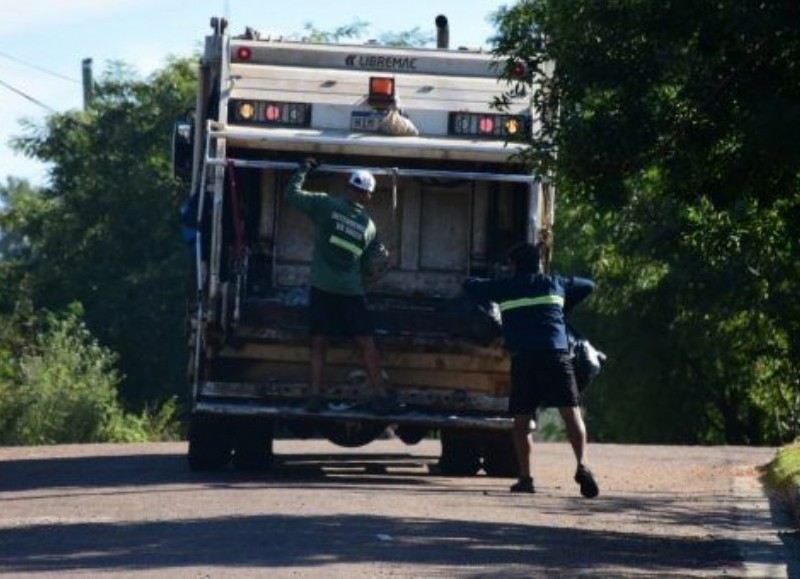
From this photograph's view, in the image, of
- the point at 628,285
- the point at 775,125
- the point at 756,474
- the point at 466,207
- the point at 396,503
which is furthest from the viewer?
the point at 628,285

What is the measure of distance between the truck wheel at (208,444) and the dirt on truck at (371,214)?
15 mm

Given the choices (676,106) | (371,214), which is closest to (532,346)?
(371,214)

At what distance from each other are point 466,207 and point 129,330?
20.1 meters

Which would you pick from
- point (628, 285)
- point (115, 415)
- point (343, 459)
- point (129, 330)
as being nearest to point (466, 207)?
point (343, 459)

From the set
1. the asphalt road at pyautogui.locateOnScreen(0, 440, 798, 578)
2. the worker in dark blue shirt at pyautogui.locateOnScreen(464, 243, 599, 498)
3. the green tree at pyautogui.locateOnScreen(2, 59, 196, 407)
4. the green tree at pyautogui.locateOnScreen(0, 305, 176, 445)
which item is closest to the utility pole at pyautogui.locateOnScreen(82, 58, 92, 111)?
the green tree at pyautogui.locateOnScreen(2, 59, 196, 407)

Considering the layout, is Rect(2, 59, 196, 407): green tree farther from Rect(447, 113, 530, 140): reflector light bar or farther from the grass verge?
Rect(447, 113, 530, 140): reflector light bar

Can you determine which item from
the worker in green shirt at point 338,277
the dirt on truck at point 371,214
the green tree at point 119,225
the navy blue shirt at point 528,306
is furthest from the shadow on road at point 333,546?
the green tree at point 119,225

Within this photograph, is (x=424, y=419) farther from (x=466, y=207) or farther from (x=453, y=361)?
(x=466, y=207)

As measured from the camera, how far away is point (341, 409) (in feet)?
51.5

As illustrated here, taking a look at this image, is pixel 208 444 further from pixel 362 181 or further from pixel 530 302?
pixel 530 302

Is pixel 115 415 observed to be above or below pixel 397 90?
below

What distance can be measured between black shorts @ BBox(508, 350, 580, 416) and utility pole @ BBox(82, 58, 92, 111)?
90.2 feet

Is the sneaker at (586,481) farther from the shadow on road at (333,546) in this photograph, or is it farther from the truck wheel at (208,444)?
the truck wheel at (208,444)

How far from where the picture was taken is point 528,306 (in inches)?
584
